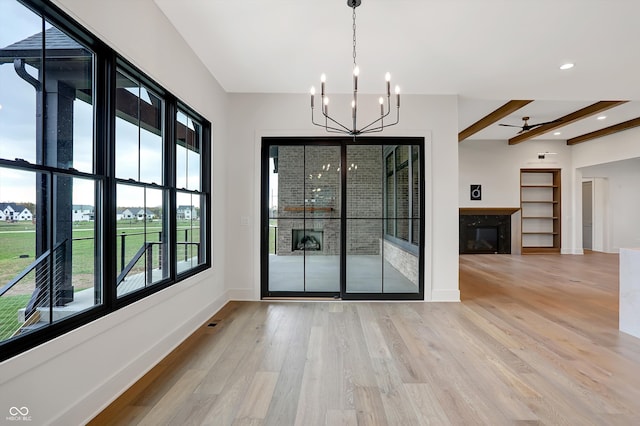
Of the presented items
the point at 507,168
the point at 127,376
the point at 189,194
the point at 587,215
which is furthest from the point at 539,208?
the point at 127,376

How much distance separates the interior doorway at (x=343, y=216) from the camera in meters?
4.28

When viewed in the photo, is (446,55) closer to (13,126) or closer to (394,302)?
(394,302)

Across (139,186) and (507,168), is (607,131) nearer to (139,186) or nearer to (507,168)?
(507,168)

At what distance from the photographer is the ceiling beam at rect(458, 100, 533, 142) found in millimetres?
5177

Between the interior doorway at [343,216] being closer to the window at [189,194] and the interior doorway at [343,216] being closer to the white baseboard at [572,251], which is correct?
the window at [189,194]

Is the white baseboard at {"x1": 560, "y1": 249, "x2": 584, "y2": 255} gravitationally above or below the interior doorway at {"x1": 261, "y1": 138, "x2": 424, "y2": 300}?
below

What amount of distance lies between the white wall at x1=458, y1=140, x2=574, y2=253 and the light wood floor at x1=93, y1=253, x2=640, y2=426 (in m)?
5.13

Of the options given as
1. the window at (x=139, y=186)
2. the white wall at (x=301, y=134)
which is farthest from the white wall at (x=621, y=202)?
the window at (x=139, y=186)

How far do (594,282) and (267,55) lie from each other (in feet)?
20.4

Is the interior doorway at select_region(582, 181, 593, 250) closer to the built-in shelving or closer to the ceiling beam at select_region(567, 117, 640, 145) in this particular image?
the built-in shelving

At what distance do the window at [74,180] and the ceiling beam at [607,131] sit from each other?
8739mm

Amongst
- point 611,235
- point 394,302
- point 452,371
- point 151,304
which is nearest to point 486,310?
point 394,302

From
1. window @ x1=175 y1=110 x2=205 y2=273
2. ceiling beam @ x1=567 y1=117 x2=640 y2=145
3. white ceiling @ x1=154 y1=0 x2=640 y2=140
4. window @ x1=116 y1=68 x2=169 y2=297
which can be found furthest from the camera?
ceiling beam @ x1=567 y1=117 x2=640 y2=145

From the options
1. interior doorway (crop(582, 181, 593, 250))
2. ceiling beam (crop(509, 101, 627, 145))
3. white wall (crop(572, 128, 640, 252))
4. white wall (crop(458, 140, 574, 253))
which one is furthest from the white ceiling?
interior doorway (crop(582, 181, 593, 250))
